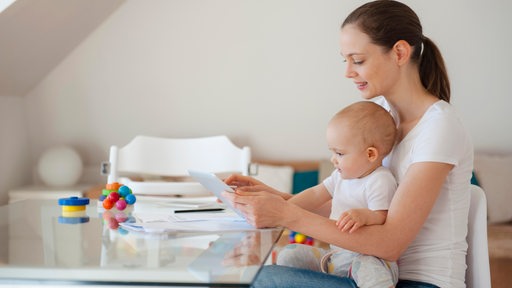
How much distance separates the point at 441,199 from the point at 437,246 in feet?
0.34

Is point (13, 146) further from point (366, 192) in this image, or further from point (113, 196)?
point (366, 192)

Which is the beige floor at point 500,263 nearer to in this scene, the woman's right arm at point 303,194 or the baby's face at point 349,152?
the woman's right arm at point 303,194

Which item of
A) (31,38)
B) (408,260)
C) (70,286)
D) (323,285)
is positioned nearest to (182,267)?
(70,286)

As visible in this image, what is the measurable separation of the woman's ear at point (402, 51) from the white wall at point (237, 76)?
7.79ft

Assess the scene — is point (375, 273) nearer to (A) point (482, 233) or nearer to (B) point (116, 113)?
(A) point (482, 233)

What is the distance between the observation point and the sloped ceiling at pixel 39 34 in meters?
3.34

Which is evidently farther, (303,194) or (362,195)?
(303,194)


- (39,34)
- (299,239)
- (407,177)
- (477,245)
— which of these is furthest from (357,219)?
(39,34)

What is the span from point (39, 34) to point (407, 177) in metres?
2.63

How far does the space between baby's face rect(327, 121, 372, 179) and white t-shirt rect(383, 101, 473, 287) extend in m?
0.10

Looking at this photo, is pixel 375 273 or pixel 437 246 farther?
pixel 437 246

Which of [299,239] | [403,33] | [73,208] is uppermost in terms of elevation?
[403,33]

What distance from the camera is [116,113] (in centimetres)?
417

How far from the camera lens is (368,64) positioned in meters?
1.64
